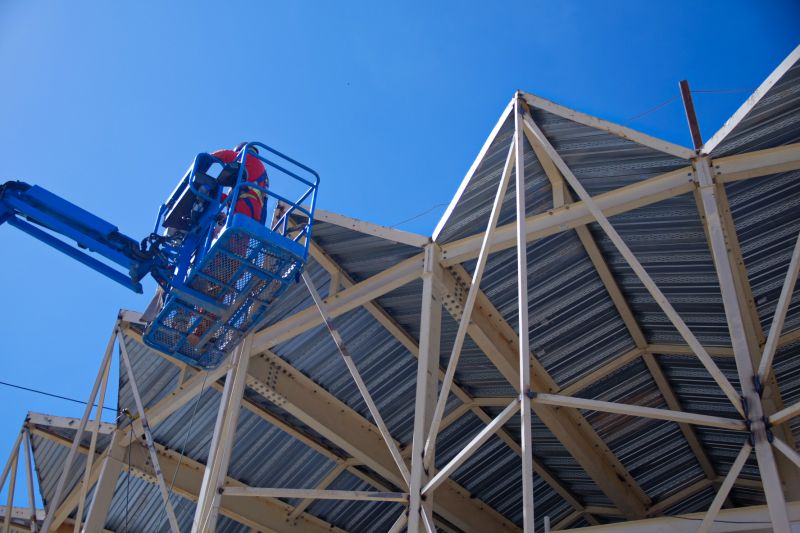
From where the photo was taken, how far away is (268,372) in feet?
47.2

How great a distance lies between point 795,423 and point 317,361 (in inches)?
375

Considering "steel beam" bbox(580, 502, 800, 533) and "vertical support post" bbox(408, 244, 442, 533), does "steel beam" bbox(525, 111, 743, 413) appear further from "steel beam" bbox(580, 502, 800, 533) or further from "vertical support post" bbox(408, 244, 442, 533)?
"vertical support post" bbox(408, 244, 442, 533)

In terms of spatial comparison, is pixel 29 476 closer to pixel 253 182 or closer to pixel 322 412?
pixel 322 412

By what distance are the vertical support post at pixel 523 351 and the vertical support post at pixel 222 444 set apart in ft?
15.3

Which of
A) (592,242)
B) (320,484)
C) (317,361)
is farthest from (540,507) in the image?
(592,242)

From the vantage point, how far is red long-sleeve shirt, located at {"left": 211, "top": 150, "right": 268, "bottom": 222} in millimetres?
11945

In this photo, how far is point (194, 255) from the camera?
12203 millimetres

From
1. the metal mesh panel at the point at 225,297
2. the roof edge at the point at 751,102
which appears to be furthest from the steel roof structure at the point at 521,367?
the metal mesh panel at the point at 225,297

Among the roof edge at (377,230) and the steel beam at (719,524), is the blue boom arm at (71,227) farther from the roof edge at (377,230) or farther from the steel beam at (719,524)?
the steel beam at (719,524)

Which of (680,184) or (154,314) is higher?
(680,184)

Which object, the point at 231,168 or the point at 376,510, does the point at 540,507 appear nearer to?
the point at 376,510

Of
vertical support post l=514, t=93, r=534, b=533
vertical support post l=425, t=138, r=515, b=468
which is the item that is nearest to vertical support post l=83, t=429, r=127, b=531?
vertical support post l=425, t=138, r=515, b=468

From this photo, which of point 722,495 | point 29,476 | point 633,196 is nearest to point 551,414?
point 633,196

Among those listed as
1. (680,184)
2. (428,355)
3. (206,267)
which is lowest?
(428,355)
